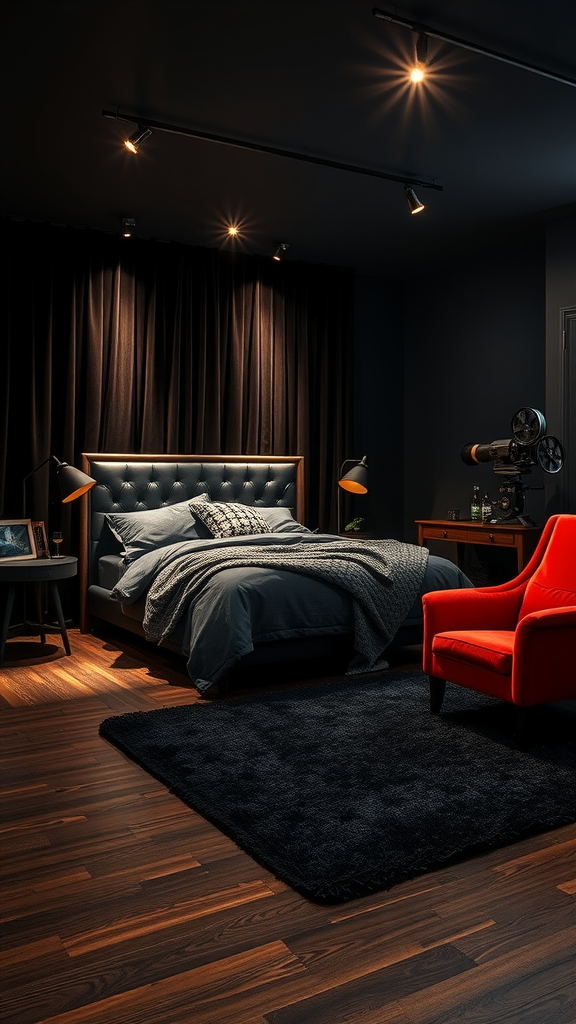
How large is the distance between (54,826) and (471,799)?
132 cm

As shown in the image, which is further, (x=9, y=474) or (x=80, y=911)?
(x=9, y=474)

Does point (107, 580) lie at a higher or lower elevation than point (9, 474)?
lower

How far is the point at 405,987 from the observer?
5.59 ft

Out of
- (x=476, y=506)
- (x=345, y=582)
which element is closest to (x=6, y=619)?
(x=345, y=582)

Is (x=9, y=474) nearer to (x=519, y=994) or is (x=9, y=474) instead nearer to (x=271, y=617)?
(x=271, y=617)

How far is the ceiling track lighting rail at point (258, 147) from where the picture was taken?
3.92m

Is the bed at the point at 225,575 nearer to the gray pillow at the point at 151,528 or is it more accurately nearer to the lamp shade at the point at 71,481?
the gray pillow at the point at 151,528

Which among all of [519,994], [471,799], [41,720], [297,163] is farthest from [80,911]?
[297,163]

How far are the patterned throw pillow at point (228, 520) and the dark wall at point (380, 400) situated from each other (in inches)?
65.7

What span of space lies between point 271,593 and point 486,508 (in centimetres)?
278

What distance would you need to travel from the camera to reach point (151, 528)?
529cm

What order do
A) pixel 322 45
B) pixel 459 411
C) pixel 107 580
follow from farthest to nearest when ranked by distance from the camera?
pixel 459 411 → pixel 107 580 → pixel 322 45

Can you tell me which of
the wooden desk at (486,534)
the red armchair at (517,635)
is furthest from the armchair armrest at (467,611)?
the wooden desk at (486,534)

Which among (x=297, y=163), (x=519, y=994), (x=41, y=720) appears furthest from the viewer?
(x=297, y=163)
